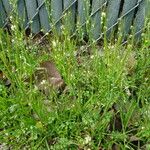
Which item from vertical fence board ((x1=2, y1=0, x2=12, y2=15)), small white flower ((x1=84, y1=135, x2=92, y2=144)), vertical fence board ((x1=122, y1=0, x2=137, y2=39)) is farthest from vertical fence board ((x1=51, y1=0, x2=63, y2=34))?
small white flower ((x1=84, y1=135, x2=92, y2=144))

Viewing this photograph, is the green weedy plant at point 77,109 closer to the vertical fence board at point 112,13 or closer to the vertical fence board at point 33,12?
the vertical fence board at point 112,13

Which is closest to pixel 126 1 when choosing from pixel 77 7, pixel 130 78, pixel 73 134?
pixel 77 7

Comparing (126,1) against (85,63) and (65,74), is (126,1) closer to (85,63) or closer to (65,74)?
(85,63)

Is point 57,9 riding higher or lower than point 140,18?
higher

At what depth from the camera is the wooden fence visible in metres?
2.49

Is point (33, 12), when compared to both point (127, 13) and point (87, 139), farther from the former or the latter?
point (87, 139)

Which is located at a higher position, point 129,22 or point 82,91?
point 129,22

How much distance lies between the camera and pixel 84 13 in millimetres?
2602

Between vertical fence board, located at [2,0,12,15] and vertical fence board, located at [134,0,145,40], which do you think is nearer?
vertical fence board, located at [134,0,145,40]

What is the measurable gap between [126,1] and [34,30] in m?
0.79

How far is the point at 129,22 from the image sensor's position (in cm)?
261

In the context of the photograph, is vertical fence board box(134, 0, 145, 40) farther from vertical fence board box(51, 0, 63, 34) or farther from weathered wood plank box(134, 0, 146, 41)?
vertical fence board box(51, 0, 63, 34)

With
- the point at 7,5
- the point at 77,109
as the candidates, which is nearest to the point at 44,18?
the point at 7,5

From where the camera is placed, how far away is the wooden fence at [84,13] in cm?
249
